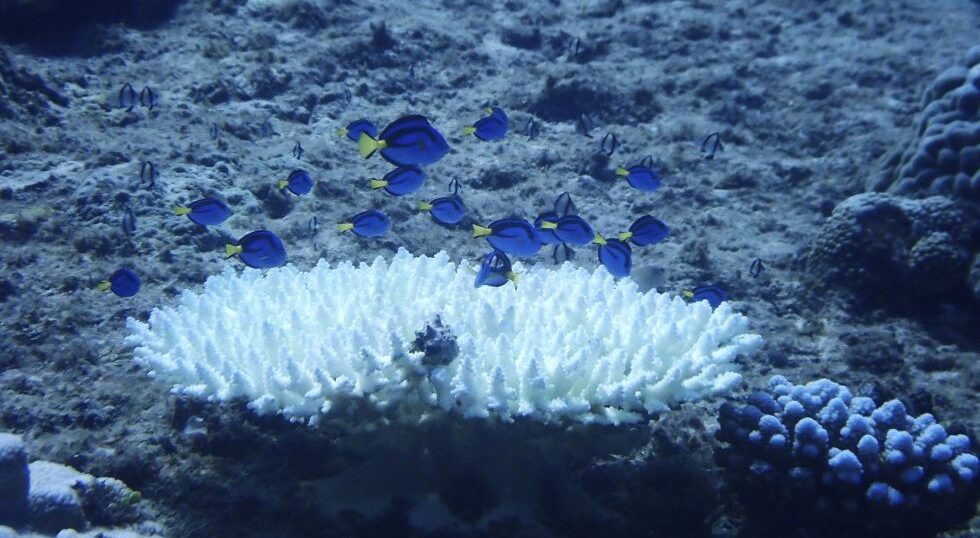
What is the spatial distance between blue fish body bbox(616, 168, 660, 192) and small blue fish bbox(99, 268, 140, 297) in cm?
453

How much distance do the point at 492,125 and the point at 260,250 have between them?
2.77 meters

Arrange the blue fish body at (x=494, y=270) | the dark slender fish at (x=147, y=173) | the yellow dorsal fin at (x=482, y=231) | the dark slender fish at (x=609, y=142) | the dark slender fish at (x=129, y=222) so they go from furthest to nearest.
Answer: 1. the dark slender fish at (x=609, y=142)
2. the dark slender fish at (x=147, y=173)
3. the dark slender fish at (x=129, y=222)
4. the yellow dorsal fin at (x=482, y=231)
5. the blue fish body at (x=494, y=270)

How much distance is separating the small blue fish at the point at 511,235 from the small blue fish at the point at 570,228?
0.28 meters

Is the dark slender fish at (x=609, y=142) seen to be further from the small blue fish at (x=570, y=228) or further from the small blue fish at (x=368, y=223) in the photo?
the small blue fish at (x=368, y=223)

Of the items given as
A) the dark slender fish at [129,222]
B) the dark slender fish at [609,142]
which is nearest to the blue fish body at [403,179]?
the dark slender fish at [129,222]

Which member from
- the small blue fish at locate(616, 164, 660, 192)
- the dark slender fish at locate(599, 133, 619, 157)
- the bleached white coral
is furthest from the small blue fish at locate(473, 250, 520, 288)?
the dark slender fish at locate(599, 133, 619, 157)

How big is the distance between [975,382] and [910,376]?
450 mm

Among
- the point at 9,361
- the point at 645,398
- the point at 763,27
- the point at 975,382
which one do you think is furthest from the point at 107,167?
the point at 763,27

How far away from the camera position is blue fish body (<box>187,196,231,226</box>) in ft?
18.4

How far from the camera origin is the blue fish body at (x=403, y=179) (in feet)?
17.0

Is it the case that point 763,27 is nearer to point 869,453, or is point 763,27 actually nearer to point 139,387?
point 869,453

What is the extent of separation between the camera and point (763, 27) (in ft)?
41.0

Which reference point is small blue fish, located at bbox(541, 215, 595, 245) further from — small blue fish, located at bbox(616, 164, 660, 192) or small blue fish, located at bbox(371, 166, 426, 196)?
small blue fish, located at bbox(616, 164, 660, 192)

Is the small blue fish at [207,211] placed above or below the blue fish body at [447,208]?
below
